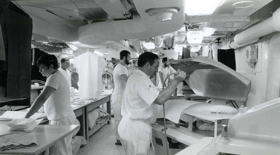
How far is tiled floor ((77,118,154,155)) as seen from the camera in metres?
4.34

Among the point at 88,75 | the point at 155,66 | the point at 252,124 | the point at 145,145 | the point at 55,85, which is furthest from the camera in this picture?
the point at 88,75

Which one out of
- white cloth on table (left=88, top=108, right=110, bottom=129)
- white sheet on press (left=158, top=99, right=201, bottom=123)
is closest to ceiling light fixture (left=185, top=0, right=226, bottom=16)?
white sheet on press (left=158, top=99, right=201, bottom=123)

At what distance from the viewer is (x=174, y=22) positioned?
321cm

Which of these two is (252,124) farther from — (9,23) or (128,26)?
(128,26)

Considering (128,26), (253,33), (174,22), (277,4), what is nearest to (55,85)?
(128,26)

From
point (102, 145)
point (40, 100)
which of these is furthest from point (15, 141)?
point (102, 145)

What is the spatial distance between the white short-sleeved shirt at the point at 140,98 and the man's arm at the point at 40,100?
1.07 meters

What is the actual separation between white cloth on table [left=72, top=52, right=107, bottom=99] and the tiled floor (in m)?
1.00

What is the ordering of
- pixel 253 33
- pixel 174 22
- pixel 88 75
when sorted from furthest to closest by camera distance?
pixel 88 75 → pixel 253 33 → pixel 174 22

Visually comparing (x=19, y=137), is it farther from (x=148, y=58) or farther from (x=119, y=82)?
(x=119, y=82)

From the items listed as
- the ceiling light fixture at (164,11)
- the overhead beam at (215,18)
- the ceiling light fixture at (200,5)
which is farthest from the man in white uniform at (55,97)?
the overhead beam at (215,18)

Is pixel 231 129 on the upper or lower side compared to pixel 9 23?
lower

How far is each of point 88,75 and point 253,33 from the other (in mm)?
3527

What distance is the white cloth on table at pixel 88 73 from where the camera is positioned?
202 inches
